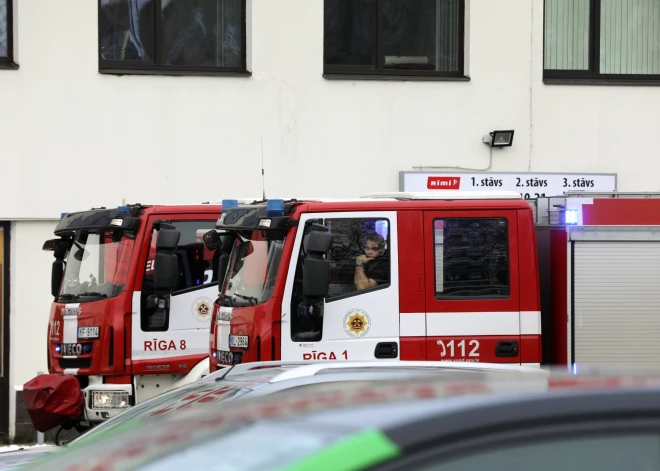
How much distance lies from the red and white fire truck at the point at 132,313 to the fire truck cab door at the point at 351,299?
155cm

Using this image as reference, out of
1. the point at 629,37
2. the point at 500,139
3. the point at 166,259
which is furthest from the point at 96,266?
the point at 629,37

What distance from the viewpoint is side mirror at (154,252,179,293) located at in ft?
27.1

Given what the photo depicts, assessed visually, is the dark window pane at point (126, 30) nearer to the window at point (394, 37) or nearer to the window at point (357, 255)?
the window at point (394, 37)

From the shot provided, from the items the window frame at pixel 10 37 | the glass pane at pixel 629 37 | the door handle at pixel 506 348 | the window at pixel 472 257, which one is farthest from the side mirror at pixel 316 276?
the glass pane at pixel 629 37

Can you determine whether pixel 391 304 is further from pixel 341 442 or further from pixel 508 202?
pixel 341 442

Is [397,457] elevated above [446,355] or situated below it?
above

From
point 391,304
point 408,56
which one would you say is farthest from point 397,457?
point 408,56

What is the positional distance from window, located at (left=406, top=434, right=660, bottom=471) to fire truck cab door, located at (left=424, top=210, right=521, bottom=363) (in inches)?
213

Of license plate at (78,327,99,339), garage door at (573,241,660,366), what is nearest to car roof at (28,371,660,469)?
garage door at (573,241,660,366)

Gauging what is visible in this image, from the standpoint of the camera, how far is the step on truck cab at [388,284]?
7207 mm

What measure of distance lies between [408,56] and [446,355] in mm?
6280

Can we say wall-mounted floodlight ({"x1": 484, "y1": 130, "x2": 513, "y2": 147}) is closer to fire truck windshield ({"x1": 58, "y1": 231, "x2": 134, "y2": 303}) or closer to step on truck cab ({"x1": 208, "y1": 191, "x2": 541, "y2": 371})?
step on truck cab ({"x1": 208, "y1": 191, "x2": 541, "y2": 371})

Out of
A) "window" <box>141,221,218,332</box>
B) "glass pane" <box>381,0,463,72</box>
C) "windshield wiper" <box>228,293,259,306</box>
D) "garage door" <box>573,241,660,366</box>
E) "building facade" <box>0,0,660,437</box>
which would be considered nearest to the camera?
"windshield wiper" <box>228,293,259,306</box>

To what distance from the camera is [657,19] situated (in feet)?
43.4
